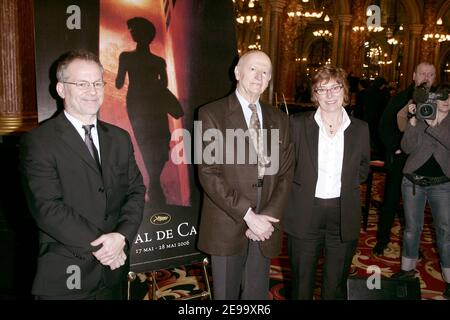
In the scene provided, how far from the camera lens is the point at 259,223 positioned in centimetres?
208

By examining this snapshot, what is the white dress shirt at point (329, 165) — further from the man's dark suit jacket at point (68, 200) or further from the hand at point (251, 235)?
the man's dark suit jacket at point (68, 200)

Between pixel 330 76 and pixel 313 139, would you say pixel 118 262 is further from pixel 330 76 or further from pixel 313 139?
pixel 330 76

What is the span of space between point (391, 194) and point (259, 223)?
2243 mm

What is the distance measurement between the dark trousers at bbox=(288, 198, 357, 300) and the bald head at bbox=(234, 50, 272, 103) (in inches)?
28.7

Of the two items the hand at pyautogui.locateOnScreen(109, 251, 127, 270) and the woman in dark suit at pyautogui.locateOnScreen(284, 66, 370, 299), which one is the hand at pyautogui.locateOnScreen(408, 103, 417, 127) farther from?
the hand at pyautogui.locateOnScreen(109, 251, 127, 270)

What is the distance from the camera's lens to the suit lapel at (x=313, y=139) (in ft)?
7.50

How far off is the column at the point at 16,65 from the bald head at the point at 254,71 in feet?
5.99

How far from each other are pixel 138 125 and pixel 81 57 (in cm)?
72

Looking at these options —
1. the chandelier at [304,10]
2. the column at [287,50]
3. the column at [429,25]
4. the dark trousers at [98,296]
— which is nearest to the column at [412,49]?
the column at [429,25]

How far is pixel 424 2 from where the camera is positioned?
15625 millimetres

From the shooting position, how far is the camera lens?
278 centimetres

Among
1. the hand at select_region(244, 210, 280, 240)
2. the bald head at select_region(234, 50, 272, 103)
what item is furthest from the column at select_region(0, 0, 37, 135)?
the hand at select_region(244, 210, 280, 240)

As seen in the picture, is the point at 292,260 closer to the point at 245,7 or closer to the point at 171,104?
the point at 171,104

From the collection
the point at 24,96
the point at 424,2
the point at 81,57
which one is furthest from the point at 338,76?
the point at 424,2
